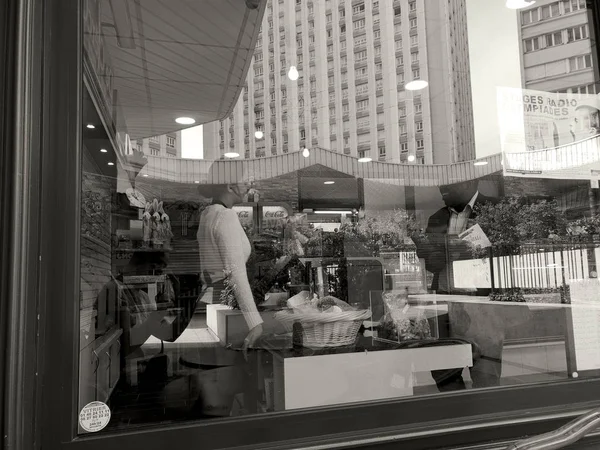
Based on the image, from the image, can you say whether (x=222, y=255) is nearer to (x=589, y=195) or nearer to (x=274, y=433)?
(x=274, y=433)

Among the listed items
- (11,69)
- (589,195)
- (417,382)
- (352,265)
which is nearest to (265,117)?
(352,265)

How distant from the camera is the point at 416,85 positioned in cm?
414

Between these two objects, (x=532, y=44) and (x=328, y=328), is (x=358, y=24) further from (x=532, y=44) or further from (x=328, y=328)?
(x=328, y=328)

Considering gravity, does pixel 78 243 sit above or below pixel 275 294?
above

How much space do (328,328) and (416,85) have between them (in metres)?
2.91

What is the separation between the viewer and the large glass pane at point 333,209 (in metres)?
1.53

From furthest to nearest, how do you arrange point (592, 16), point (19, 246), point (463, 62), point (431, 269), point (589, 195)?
point (463, 62)
point (431, 269)
point (589, 195)
point (592, 16)
point (19, 246)

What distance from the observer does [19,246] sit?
888 mm

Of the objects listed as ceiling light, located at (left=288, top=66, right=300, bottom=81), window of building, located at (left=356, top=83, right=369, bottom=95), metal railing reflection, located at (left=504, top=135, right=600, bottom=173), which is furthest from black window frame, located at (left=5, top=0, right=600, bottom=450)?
window of building, located at (left=356, top=83, right=369, bottom=95)

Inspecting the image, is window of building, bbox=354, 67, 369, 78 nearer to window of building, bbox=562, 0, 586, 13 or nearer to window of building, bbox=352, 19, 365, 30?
window of building, bbox=352, 19, 365, 30

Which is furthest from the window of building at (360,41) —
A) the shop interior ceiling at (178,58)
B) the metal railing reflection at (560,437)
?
Result: the metal railing reflection at (560,437)

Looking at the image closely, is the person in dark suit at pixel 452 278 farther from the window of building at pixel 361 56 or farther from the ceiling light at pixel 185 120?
the ceiling light at pixel 185 120

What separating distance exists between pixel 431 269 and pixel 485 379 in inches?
47.2

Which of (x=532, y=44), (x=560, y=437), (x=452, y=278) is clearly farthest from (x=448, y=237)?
(x=560, y=437)
